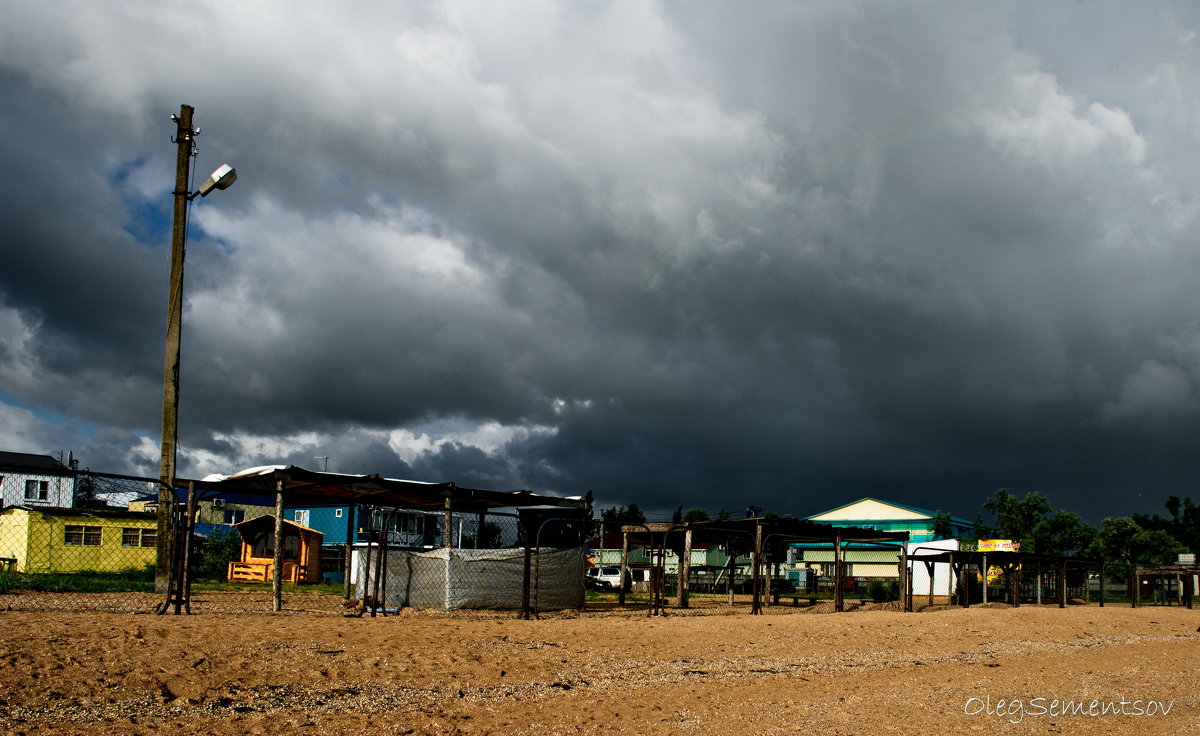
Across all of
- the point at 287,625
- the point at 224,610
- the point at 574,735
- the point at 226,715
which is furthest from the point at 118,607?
the point at 574,735

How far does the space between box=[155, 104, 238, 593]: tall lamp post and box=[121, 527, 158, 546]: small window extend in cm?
1455

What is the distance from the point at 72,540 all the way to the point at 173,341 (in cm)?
1769

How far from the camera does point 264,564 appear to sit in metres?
34.6

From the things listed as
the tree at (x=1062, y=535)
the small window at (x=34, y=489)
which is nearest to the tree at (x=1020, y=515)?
the tree at (x=1062, y=535)

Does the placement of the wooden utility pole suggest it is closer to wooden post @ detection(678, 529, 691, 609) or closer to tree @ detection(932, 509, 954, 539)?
wooden post @ detection(678, 529, 691, 609)

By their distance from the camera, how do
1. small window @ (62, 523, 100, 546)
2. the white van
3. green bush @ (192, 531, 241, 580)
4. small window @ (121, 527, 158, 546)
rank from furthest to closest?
the white van, green bush @ (192, 531, 241, 580), small window @ (62, 523, 100, 546), small window @ (121, 527, 158, 546)

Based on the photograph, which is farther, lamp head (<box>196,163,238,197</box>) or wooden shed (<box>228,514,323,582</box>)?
wooden shed (<box>228,514,323,582</box>)

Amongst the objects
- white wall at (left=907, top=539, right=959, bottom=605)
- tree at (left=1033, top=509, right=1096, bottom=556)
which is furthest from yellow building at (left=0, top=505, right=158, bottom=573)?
tree at (left=1033, top=509, right=1096, bottom=556)

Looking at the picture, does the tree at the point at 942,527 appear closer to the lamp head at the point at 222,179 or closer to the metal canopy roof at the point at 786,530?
the metal canopy roof at the point at 786,530

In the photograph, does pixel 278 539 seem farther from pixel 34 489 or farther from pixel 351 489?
pixel 34 489

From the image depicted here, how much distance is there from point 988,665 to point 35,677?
12.0 m

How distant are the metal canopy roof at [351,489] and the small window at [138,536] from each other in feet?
45.1

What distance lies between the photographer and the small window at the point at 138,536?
31809 millimetres

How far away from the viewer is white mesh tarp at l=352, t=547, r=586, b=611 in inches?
725
